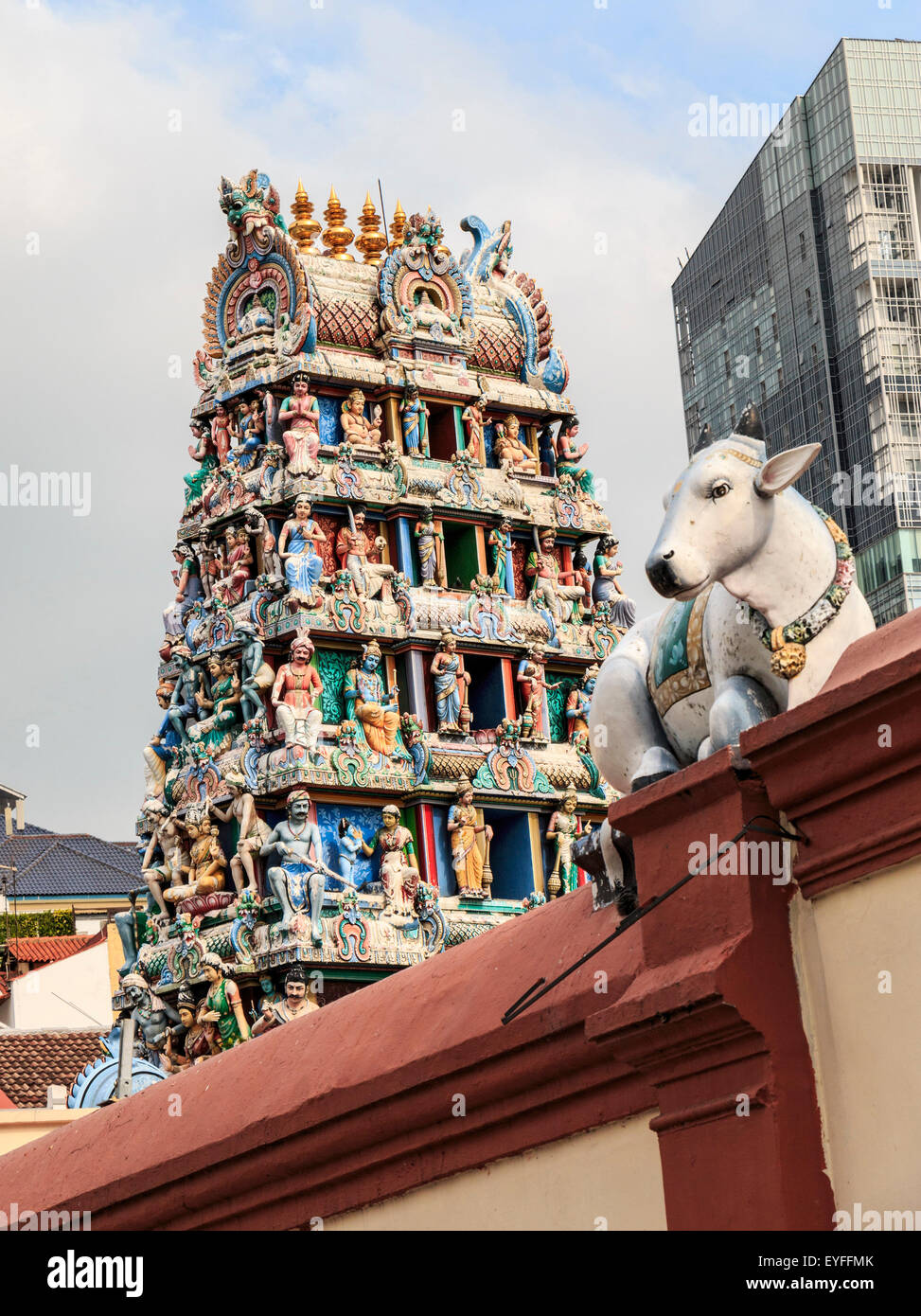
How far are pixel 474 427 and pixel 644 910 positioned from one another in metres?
19.6

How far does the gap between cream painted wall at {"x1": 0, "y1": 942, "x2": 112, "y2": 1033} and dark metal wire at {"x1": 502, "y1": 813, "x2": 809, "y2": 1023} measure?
33570 millimetres

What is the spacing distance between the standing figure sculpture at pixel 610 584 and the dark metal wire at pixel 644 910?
19351mm

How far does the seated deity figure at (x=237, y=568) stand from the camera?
24859mm

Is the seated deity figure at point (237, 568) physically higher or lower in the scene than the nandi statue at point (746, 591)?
higher

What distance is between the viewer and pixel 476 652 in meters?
25.1

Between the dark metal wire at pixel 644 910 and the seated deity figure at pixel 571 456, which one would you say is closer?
the dark metal wire at pixel 644 910

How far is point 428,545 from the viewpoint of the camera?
2519 cm

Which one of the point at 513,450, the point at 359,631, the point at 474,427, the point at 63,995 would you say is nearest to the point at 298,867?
the point at 359,631

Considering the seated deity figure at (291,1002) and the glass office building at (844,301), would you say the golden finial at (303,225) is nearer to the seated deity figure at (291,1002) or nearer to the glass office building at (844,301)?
the seated deity figure at (291,1002)

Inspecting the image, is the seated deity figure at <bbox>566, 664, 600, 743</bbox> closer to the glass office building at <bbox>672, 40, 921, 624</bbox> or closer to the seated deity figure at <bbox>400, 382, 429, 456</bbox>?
the seated deity figure at <bbox>400, 382, 429, 456</bbox>

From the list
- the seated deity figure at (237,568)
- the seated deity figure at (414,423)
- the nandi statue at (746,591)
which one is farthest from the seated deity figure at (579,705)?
the nandi statue at (746,591)

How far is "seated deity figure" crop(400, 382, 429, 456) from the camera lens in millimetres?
25562

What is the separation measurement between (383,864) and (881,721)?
17.8 metres

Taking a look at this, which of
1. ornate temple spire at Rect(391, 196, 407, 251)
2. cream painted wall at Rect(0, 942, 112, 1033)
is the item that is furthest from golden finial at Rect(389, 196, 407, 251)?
cream painted wall at Rect(0, 942, 112, 1033)
